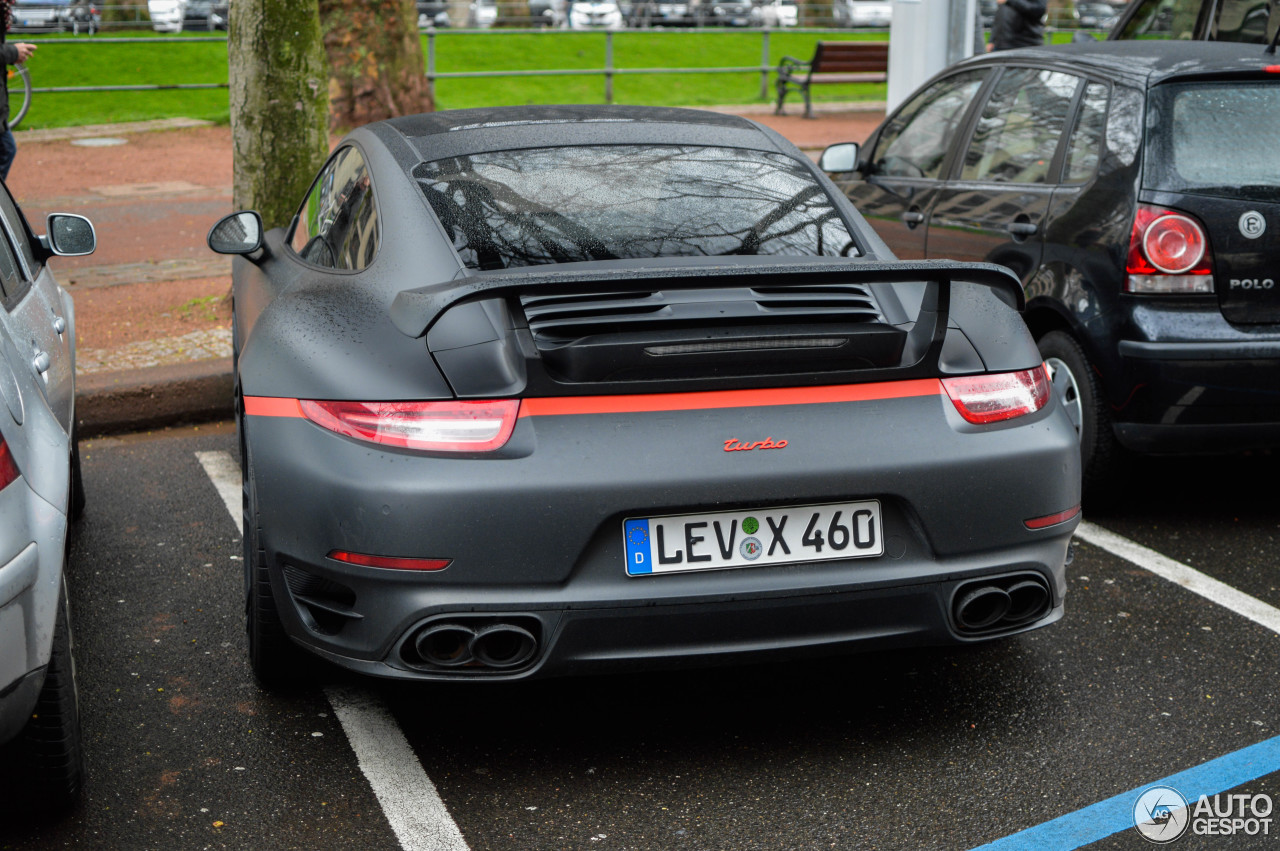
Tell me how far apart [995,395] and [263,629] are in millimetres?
1818

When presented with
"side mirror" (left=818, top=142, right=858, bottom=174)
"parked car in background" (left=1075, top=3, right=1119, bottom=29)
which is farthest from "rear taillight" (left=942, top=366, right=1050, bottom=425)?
"parked car in background" (left=1075, top=3, right=1119, bottom=29)

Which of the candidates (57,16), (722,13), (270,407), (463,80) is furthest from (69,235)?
(722,13)

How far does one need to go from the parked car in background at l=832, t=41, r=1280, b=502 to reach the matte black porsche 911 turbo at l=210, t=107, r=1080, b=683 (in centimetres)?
147

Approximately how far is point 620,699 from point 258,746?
34.9 inches

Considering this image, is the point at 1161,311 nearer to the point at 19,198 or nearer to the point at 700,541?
the point at 700,541

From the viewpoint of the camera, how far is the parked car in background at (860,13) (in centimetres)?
3862

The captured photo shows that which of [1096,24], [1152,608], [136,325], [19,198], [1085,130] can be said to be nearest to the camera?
[1152,608]

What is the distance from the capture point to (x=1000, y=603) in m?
3.10

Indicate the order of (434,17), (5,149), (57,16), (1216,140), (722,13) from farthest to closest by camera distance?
(722,13) < (434,17) < (57,16) < (5,149) < (1216,140)

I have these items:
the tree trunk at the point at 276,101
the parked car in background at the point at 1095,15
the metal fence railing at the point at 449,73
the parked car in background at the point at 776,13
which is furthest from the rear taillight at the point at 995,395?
the parked car in background at the point at 776,13

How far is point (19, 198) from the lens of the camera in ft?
37.0

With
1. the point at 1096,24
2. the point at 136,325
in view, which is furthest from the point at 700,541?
the point at 1096,24

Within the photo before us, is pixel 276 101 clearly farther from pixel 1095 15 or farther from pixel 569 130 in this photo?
pixel 1095 15

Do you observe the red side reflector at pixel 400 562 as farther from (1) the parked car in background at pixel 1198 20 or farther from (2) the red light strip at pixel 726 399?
(1) the parked car in background at pixel 1198 20
